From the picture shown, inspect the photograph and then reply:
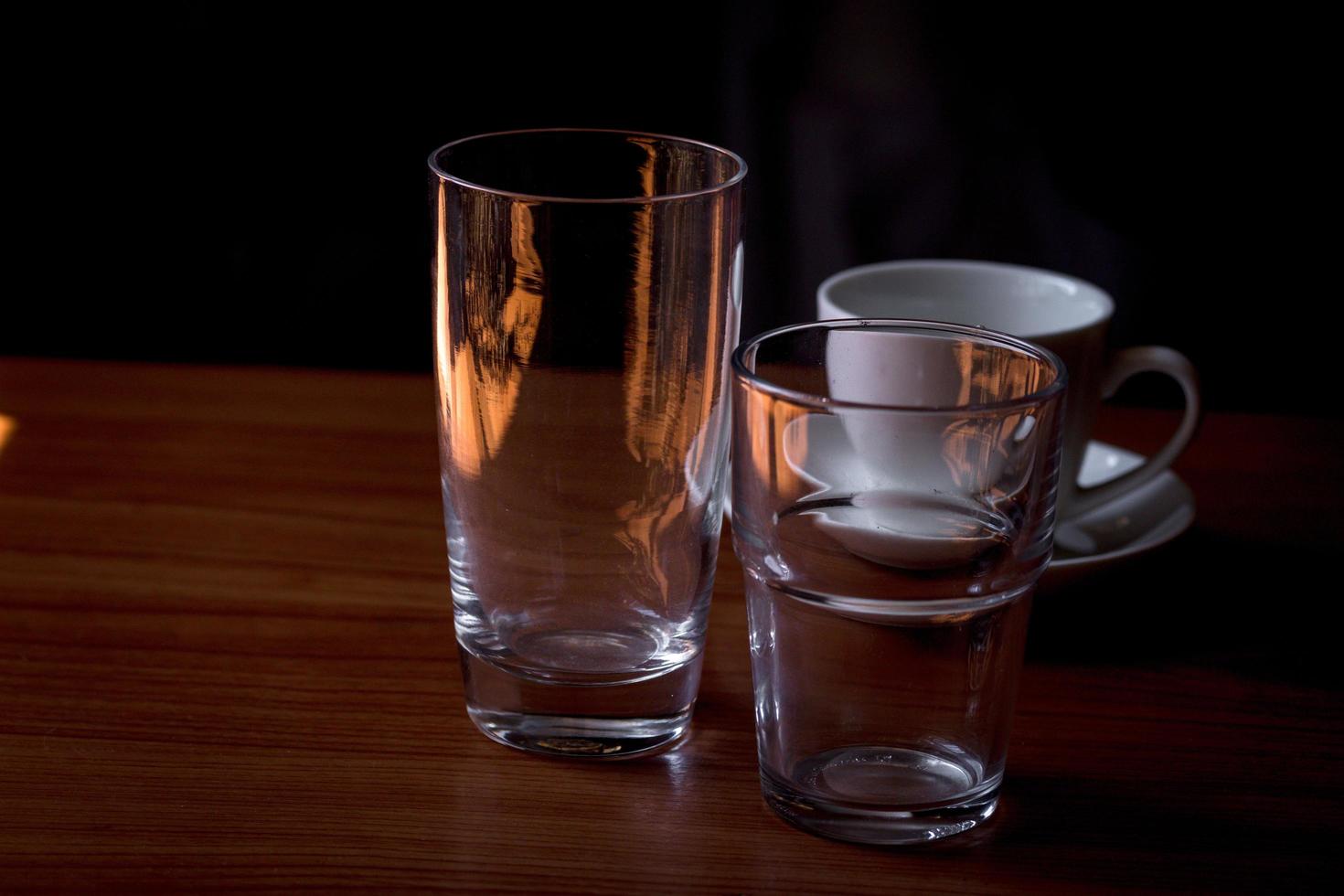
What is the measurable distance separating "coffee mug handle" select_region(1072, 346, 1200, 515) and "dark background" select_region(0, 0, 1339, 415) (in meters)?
0.62

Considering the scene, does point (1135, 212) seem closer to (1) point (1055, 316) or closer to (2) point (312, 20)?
(1) point (1055, 316)

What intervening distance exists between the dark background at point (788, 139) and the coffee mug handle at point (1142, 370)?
0.62 meters

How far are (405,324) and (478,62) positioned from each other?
28cm

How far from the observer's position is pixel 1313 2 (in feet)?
3.98

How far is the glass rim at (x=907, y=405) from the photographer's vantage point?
0.37 m

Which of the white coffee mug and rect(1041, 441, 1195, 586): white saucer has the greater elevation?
the white coffee mug

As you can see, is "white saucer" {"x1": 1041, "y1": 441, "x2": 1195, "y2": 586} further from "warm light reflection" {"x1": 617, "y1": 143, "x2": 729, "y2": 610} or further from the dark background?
the dark background

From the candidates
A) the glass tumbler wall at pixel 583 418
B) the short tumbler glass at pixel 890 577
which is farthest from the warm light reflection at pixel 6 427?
the short tumbler glass at pixel 890 577

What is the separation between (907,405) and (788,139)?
95 cm

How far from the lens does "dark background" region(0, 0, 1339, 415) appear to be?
4.12 feet

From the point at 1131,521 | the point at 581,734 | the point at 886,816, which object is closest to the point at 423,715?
the point at 581,734

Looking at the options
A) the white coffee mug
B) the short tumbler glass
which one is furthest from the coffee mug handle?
the short tumbler glass

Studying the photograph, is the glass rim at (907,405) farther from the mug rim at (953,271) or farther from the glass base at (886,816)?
the mug rim at (953,271)

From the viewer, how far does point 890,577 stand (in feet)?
1.31
